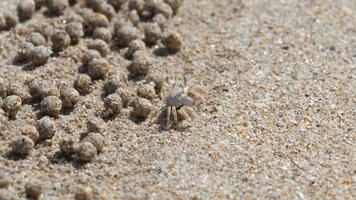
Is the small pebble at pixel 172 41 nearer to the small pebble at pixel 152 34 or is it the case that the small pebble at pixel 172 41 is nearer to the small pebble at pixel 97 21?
the small pebble at pixel 152 34

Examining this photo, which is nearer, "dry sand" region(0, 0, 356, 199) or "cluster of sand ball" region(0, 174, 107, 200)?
"cluster of sand ball" region(0, 174, 107, 200)

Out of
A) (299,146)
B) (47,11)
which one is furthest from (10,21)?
(299,146)

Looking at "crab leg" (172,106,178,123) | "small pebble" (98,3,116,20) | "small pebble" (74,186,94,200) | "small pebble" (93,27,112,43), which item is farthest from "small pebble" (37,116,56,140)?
"small pebble" (98,3,116,20)

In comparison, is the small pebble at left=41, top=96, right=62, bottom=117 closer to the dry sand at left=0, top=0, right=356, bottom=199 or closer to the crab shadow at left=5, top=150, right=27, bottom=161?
the dry sand at left=0, top=0, right=356, bottom=199

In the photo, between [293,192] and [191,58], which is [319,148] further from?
[191,58]

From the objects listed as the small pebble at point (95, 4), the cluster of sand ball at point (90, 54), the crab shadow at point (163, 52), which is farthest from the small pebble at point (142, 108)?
the small pebble at point (95, 4)

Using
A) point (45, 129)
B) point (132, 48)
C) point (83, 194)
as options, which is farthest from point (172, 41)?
point (83, 194)
